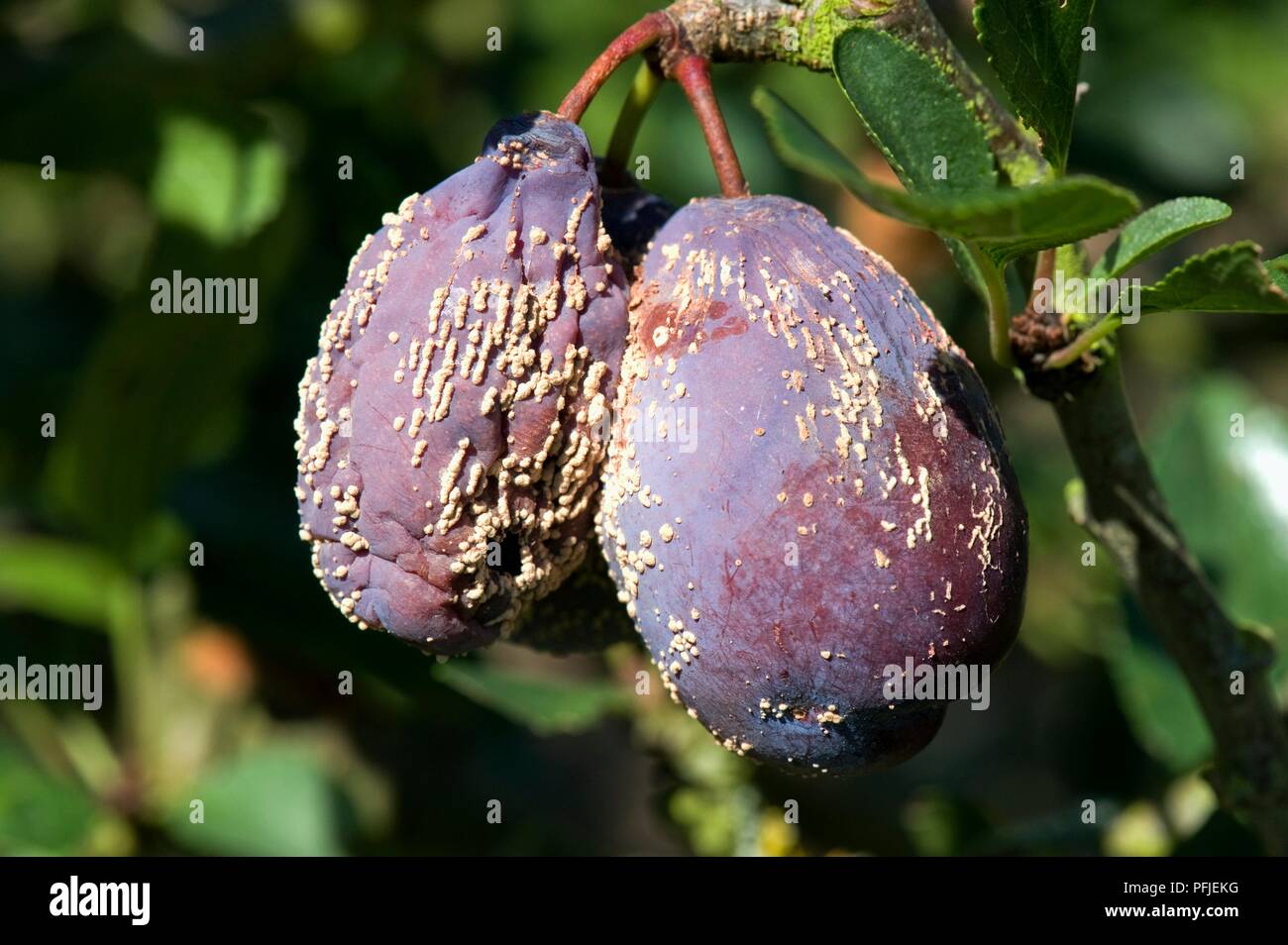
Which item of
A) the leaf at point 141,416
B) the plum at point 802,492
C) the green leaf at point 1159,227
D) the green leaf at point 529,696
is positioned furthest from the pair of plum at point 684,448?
the leaf at point 141,416

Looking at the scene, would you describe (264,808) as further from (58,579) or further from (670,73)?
(670,73)

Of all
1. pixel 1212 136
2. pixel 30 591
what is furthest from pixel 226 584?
pixel 1212 136

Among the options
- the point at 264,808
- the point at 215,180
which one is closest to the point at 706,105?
the point at 215,180

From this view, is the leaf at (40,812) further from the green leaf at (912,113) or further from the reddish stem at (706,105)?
the green leaf at (912,113)

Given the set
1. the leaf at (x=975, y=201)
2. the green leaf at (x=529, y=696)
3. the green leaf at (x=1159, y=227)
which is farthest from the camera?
the green leaf at (x=529, y=696)

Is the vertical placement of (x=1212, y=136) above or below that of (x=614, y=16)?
below
